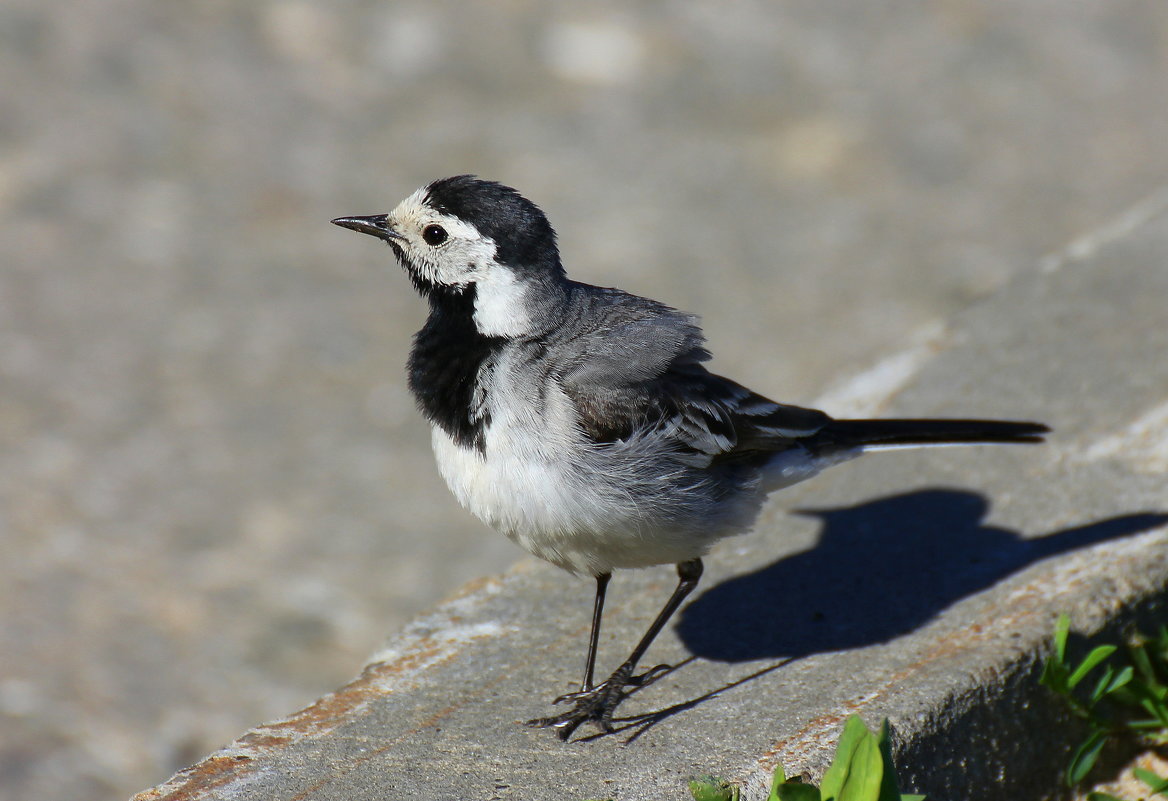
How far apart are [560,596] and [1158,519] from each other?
2.06m

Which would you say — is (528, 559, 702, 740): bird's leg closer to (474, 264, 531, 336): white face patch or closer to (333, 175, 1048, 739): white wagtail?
(333, 175, 1048, 739): white wagtail

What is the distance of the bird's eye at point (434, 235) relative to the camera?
4242mm

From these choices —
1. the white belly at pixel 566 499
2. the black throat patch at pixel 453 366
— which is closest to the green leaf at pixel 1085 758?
the white belly at pixel 566 499

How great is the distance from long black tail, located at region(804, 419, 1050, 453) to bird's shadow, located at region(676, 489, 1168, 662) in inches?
15.7

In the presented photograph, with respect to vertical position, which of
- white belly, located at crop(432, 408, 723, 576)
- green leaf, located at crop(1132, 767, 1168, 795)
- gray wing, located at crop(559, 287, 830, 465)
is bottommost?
green leaf, located at crop(1132, 767, 1168, 795)

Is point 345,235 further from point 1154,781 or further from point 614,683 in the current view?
point 1154,781

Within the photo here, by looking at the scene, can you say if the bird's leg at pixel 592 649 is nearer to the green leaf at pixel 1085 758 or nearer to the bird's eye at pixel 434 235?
the bird's eye at pixel 434 235

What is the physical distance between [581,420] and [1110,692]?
1739 millimetres

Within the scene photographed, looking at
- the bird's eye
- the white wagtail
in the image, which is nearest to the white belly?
the white wagtail

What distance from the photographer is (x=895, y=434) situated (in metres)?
4.43

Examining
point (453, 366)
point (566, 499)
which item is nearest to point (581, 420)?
point (566, 499)

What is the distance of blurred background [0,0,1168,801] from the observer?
6492mm

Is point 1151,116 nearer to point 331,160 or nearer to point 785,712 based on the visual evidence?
point 331,160

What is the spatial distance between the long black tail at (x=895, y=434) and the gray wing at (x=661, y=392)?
0.07 meters
